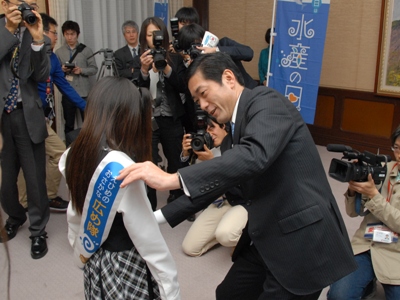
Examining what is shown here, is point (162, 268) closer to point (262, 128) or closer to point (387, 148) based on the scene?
point (262, 128)

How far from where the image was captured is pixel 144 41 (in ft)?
9.87

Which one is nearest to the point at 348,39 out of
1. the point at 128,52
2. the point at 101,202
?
the point at 128,52

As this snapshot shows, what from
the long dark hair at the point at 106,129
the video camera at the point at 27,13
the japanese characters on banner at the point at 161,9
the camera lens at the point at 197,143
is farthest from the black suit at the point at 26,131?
the japanese characters on banner at the point at 161,9

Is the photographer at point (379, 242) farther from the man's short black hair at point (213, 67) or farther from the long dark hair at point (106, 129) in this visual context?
the long dark hair at point (106, 129)

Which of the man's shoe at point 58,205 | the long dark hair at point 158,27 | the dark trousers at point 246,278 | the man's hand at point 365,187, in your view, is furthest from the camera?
the man's shoe at point 58,205

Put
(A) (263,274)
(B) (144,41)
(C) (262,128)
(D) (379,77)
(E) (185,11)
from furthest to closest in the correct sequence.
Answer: (D) (379,77)
(E) (185,11)
(B) (144,41)
(A) (263,274)
(C) (262,128)

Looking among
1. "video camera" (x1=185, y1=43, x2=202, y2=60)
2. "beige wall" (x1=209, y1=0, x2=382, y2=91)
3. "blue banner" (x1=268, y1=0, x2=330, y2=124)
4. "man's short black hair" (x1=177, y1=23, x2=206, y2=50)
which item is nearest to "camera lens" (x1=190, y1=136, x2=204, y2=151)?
"video camera" (x1=185, y1=43, x2=202, y2=60)

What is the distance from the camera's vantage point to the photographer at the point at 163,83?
281cm

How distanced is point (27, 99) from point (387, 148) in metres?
3.47

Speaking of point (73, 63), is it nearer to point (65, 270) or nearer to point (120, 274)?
point (65, 270)

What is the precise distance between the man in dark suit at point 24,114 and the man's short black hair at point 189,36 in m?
0.85

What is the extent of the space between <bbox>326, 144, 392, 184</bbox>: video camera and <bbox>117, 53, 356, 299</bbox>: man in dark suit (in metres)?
0.30

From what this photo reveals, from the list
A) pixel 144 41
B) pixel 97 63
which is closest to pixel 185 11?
pixel 144 41

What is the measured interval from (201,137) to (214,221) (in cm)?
68
